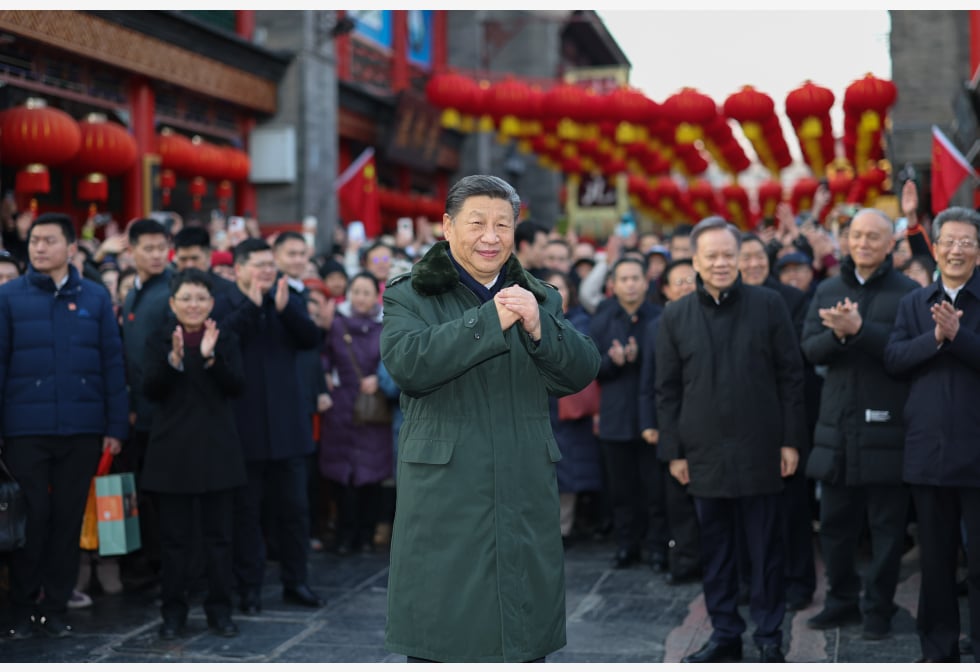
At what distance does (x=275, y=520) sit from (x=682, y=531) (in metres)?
2.54

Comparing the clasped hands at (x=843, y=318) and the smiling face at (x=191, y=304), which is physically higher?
the smiling face at (x=191, y=304)

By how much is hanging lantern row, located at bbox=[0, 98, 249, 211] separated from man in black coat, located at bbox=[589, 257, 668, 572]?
5.53 metres

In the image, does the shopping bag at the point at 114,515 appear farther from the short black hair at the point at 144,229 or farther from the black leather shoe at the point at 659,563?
the black leather shoe at the point at 659,563

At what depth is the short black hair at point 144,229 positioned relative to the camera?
6.48 metres

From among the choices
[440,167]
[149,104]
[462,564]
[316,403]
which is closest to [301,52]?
[149,104]

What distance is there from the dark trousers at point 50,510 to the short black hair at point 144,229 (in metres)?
1.22

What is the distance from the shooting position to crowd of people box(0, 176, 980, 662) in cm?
328

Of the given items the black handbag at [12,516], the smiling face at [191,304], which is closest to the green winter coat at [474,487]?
the smiling face at [191,304]

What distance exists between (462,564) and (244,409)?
3318mm

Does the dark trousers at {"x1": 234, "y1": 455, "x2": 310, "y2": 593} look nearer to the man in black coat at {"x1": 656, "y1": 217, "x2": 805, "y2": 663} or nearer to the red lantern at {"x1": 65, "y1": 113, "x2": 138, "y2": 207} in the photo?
the man in black coat at {"x1": 656, "y1": 217, "x2": 805, "y2": 663}

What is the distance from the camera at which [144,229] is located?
6484mm

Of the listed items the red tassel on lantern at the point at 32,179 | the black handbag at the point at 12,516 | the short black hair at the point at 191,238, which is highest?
the red tassel on lantern at the point at 32,179

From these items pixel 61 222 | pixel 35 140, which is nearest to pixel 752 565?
pixel 61 222

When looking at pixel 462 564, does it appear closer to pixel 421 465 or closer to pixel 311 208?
pixel 421 465
